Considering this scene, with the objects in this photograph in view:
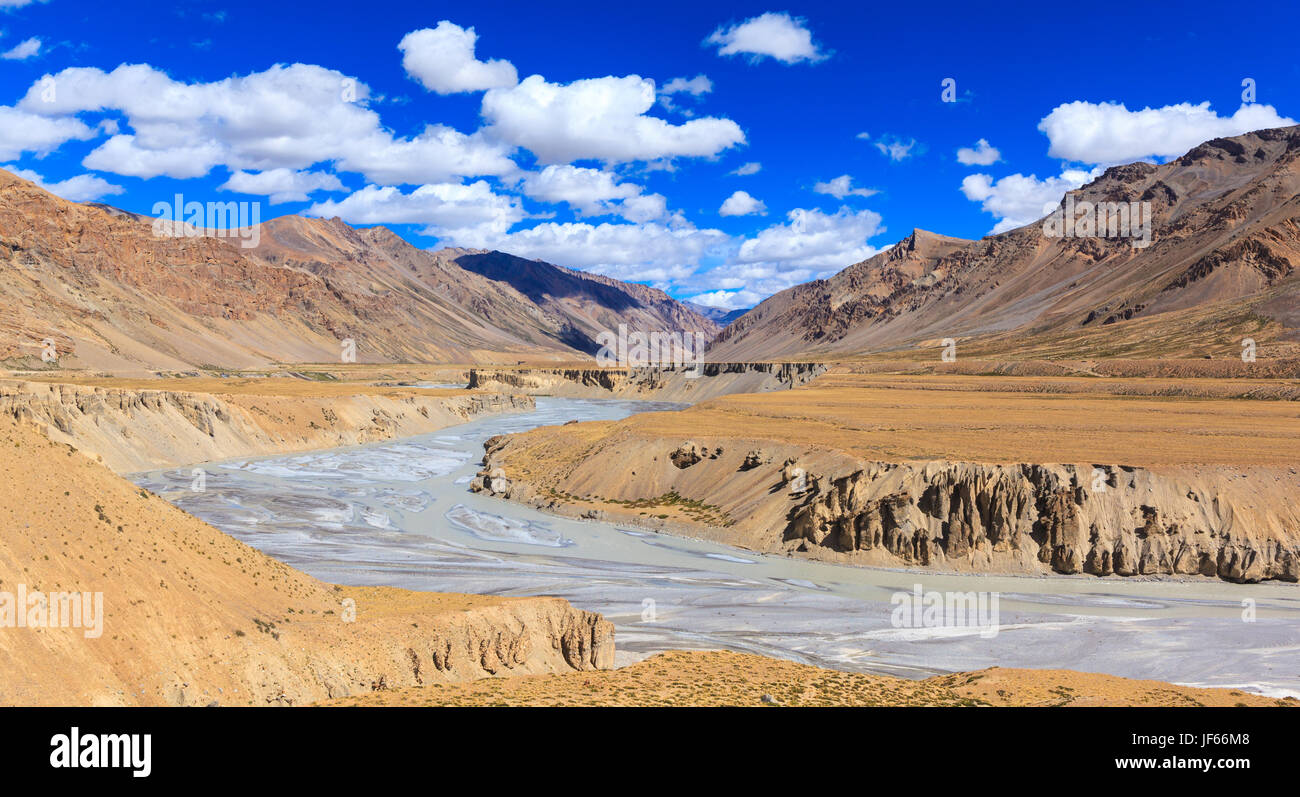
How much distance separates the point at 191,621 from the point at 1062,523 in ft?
144

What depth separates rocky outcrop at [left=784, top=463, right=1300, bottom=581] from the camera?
44.5 meters

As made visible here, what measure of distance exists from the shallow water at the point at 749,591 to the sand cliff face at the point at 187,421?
1332 cm

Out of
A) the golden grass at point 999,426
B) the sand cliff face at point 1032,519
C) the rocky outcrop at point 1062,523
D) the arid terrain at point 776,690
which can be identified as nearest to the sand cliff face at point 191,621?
the arid terrain at point 776,690

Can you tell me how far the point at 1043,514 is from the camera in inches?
1859

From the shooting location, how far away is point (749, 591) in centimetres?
4309

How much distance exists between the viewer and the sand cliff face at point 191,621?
57.3 ft

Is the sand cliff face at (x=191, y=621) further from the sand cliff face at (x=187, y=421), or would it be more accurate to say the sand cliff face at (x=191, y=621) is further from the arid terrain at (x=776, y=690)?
the sand cliff face at (x=187, y=421)

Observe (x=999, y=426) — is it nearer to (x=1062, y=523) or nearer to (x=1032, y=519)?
(x=1032, y=519)

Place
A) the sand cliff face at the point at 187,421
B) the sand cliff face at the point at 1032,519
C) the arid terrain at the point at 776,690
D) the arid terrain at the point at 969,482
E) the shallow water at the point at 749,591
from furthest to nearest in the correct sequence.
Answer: the sand cliff face at the point at 187,421, the arid terrain at the point at 969,482, the sand cliff face at the point at 1032,519, the shallow water at the point at 749,591, the arid terrain at the point at 776,690

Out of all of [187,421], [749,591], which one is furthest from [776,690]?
[187,421]

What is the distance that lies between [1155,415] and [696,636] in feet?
190
